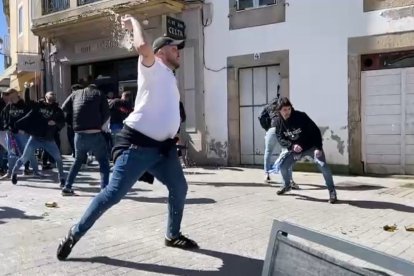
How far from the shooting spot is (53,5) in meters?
15.7

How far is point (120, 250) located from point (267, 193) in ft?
11.7

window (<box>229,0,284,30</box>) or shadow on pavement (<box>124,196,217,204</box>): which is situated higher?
window (<box>229,0,284,30</box>)

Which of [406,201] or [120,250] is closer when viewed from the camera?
[120,250]

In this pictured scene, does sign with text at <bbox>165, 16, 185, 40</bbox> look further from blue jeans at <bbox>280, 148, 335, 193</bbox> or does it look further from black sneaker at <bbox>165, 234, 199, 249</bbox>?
black sneaker at <bbox>165, 234, 199, 249</bbox>

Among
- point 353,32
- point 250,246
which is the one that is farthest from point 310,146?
point 353,32

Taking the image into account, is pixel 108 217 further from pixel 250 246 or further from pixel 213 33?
pixel 213 33

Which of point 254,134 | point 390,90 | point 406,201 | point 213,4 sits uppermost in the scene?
point 213,4

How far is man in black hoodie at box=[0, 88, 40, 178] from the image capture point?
9367 mm

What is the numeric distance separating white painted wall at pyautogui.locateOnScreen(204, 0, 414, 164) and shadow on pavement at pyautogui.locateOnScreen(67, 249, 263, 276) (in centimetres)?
624

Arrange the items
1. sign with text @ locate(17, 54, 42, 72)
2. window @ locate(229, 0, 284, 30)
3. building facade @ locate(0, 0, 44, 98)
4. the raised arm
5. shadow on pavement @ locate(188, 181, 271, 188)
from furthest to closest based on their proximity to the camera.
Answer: building facade @ locate(0, 0, 44, 98), sign with text @ locate(17, 54, 42, 72), window @ locate(229, 0, 284, 30), shadow on pavement @ locate(188, 181, 271, 188), the raised arm

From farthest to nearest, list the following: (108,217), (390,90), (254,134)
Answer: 1. (254,134)
2. (390,90)
3. (108,217)

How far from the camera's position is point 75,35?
47.8 ft

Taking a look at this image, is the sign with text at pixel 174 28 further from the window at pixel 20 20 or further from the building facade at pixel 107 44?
the window at pixel 20 20

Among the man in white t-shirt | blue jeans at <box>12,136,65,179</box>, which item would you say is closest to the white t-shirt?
the man in white t-shirt
